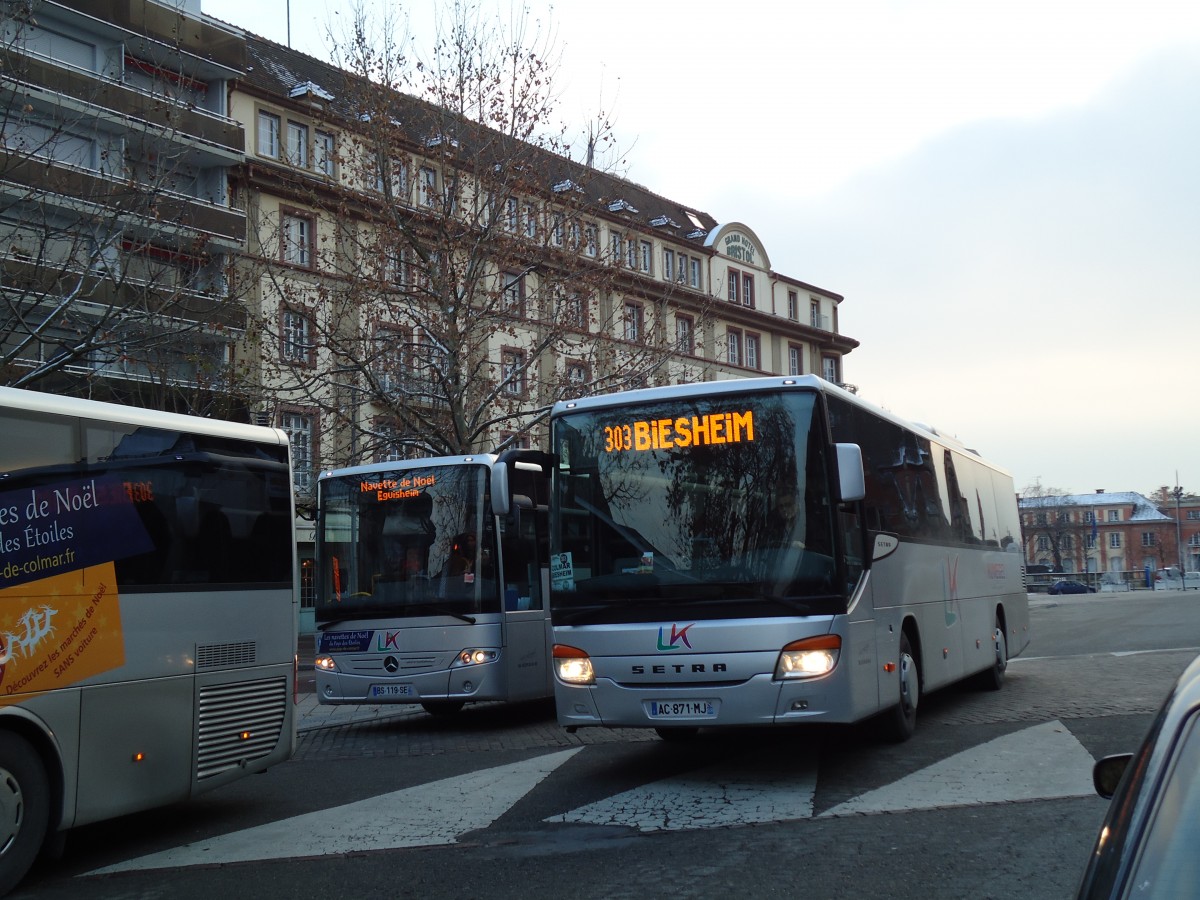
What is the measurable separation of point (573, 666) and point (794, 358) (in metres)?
61.3

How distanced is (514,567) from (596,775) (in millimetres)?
4902

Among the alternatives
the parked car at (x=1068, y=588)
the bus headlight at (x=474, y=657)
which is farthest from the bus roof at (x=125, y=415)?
the parked car at (x=1068, y=588)

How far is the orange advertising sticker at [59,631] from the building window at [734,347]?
5605 centimetres

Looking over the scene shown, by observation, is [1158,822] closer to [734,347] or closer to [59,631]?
[59,631]

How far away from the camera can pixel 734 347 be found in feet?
209

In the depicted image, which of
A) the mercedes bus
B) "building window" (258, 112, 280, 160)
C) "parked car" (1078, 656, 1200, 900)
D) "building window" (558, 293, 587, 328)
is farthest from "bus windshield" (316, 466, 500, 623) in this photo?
"building window" (258, 112, 280, 160)

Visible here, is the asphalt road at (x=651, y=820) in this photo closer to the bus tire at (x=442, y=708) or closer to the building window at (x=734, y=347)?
the bus tire at (x=442, y=708)

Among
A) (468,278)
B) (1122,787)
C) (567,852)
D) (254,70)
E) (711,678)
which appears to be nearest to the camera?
(1122,787)

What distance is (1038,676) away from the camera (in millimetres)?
16969

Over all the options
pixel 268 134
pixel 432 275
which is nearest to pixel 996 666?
pixel 432 275

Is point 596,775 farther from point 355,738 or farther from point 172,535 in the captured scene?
point 355,738

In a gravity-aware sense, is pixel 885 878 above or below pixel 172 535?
below

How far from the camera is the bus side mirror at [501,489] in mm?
10164

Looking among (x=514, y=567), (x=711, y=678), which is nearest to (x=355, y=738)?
(x=514, y=567)
